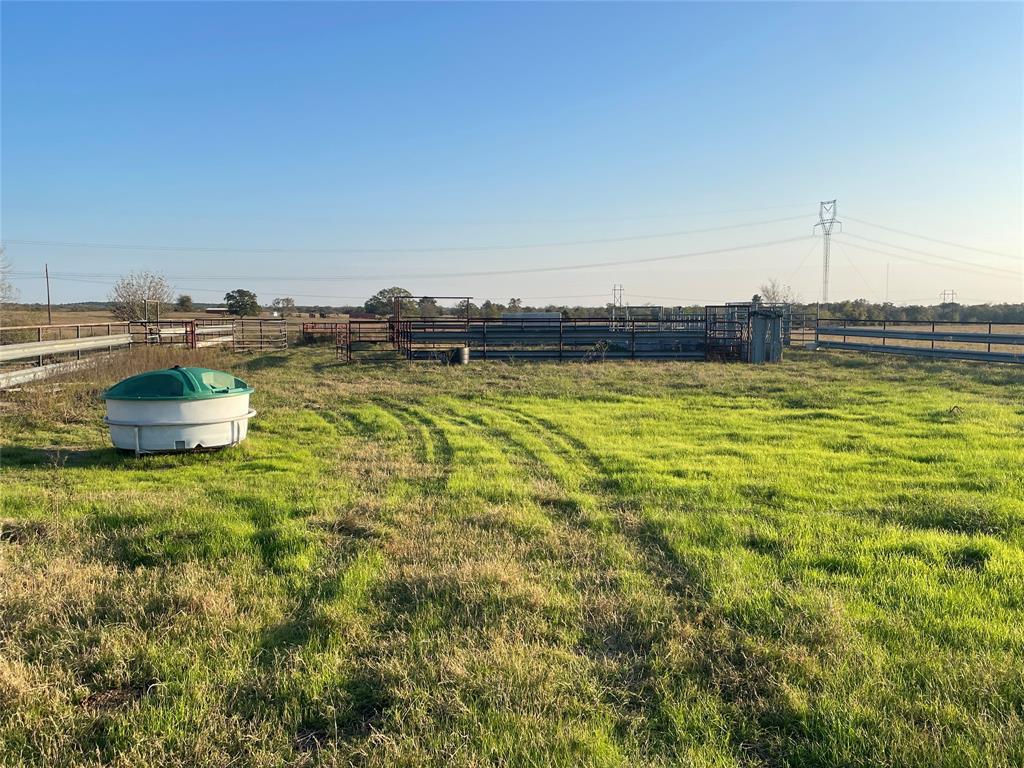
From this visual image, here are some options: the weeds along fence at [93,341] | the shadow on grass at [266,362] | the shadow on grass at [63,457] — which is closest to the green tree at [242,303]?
the weeds along fence at [93,341]

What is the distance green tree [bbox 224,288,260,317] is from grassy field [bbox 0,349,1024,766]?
66.1 meters

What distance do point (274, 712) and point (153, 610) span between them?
153 centimetres

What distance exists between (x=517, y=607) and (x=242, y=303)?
7425 cm

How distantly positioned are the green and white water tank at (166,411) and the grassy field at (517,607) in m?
0.31

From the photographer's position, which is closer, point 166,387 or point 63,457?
point 166,387

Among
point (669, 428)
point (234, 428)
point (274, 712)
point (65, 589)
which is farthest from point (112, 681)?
point (669, 428)

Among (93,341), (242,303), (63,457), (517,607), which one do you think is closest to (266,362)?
(93,341)

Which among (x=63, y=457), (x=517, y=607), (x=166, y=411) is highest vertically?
(x=166, y=411)

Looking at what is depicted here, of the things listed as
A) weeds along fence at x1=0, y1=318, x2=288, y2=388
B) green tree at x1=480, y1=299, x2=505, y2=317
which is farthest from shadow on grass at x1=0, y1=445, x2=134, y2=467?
green tree at x1=480, y1=299, x2=505, y2=317

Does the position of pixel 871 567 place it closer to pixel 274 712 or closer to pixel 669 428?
pixel 274 712

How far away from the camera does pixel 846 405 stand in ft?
42.9

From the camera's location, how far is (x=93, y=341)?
2106 cm

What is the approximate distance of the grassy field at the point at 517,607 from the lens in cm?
284

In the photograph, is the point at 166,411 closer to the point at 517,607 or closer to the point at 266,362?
the point at 517,607
